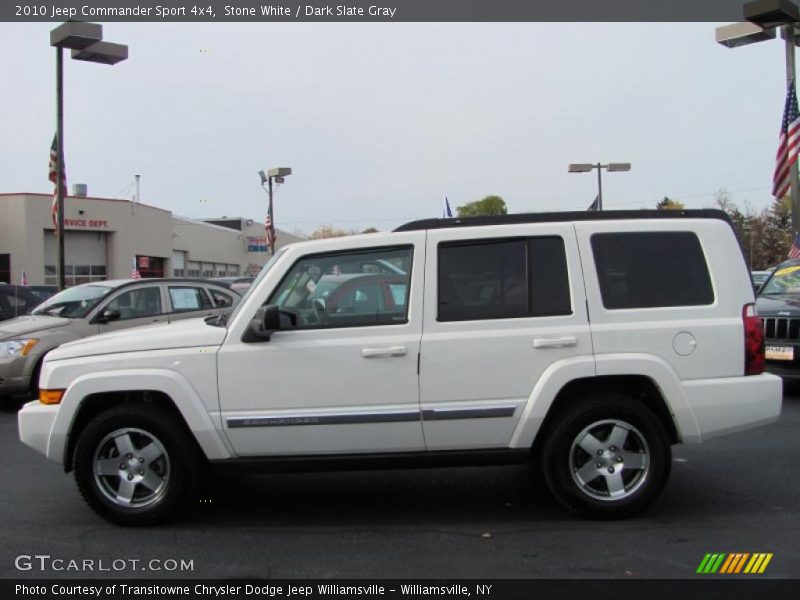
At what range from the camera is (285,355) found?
4.25m

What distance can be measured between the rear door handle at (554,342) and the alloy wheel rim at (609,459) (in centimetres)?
55

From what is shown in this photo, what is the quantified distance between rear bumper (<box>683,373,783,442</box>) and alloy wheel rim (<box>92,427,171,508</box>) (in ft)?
11.1

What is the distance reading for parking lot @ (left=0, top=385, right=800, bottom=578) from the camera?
3.79 m

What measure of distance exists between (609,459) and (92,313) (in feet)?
24.4

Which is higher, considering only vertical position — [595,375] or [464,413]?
[595,375]

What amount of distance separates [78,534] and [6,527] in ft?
1.86

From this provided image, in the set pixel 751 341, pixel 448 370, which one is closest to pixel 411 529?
pixel 448 370

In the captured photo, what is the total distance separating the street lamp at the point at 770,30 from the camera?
11742 mm

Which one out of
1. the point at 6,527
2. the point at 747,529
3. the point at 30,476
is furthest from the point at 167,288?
the point at 747,529

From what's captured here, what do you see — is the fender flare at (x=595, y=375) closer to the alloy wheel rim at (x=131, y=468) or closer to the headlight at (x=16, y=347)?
the alloy wheel rim at (x=131, y=468)

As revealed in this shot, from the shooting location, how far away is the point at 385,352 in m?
4.21

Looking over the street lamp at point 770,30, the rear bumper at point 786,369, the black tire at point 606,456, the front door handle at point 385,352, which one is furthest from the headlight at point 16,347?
the street lamp at point 770,30
